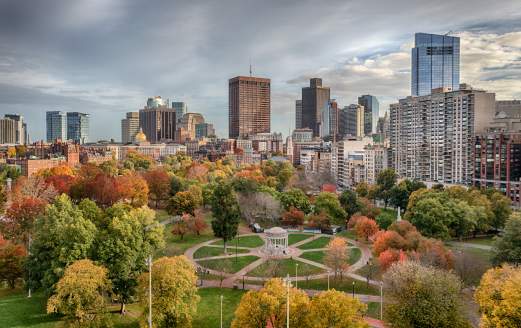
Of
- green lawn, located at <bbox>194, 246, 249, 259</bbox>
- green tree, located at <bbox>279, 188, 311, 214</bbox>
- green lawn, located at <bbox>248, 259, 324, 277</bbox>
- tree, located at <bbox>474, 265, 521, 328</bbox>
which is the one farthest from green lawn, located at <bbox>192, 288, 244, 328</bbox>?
green tree, located at <bbox>279, 188, 311, 214</bbox>

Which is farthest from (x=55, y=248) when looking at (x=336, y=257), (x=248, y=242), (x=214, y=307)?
(x=248, y=242)

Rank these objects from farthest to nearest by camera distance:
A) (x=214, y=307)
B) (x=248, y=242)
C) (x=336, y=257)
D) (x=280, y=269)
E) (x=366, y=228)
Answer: (x=248, y=242), (x=366, y=228), (x=280, y=269), (x=336, y=257), (x=214, y=307)

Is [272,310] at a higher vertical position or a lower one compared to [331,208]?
lower

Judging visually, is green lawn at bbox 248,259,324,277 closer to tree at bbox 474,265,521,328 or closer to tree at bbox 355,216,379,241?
tree at bbox 355,216,379,241

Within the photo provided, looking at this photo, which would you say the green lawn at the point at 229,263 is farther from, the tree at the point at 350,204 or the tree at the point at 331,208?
the tree at the point at 350,204

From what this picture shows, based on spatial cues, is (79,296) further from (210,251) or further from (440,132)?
(440,132)

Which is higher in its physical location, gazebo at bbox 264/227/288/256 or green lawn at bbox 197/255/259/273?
gazebo at bbox 264/227/288/256
